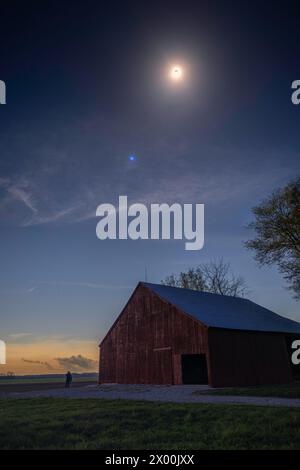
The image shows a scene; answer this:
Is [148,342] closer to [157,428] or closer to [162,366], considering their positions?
[162,366]

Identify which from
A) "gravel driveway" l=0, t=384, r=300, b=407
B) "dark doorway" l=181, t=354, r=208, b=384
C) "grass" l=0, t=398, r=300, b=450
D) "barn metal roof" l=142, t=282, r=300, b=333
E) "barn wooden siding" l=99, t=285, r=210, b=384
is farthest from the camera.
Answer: "dark doorway" l=181, t=354, r=208, b=384

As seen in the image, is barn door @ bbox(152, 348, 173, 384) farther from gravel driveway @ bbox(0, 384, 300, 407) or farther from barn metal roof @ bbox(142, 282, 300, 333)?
barn metal roof @ bbox(142, 282, 300, 333)

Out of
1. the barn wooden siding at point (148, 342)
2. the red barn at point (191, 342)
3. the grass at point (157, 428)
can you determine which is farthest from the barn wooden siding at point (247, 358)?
the grass at point (157, 428)

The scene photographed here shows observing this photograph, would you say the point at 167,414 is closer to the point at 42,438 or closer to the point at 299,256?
the point at 42,438

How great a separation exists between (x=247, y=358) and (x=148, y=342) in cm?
796

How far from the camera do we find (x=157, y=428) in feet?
33.5

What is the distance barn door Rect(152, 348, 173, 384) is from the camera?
28.5m

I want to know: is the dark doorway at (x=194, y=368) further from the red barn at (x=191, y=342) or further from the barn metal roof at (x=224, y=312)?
the barn metal roof at (x=224, y=312)

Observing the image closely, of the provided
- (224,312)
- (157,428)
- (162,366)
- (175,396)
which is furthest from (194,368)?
(157,428)

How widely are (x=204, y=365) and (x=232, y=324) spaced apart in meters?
6.80

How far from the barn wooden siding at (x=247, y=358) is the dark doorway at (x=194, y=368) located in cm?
494

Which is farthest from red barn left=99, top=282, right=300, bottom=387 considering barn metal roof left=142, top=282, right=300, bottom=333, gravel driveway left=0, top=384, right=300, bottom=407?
gravel driveway left=0, top=384, right=300, bottom=407

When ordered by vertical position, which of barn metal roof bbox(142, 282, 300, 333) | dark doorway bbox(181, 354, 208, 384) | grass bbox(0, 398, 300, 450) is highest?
barn metal roof bbox(142, 282, 300, 333)
